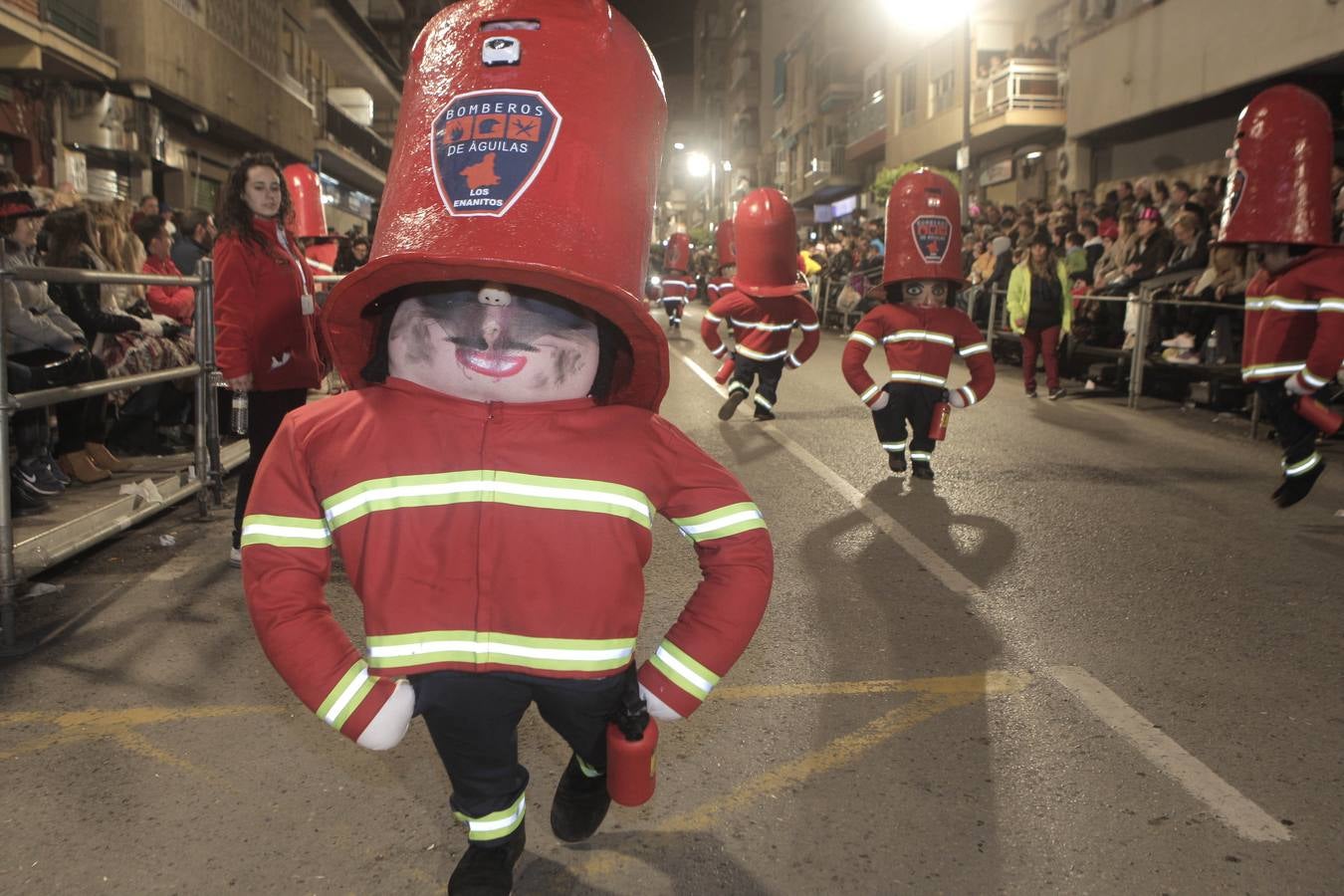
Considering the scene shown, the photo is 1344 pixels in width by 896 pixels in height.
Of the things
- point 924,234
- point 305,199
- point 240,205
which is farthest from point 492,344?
point 305,199

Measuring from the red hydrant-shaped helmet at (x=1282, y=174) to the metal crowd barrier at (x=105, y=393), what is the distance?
5539mm

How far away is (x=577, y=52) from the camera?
225 centimetres

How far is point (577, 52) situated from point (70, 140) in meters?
19.1

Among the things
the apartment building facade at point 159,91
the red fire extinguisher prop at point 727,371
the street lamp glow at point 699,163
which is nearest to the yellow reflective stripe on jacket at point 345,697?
the red fire extinguisher prop at point 727,371

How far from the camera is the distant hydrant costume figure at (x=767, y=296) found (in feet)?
33.0

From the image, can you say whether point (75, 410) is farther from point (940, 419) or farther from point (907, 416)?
point (940, 419)

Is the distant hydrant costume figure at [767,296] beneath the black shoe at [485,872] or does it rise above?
above

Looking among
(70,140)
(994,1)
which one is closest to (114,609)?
(70,140)

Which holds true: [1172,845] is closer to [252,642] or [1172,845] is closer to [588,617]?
[588,617]

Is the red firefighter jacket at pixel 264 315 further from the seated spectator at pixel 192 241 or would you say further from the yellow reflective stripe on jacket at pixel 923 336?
the seated spectator at pixel 192 241

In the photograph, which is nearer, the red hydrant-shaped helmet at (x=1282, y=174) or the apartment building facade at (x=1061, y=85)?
the red hydrant-shaped helmet at (x=1282, y=174)

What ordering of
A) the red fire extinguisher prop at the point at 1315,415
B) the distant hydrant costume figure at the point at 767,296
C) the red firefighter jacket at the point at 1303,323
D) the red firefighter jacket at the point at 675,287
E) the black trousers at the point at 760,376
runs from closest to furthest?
1. the red firefighter jacket at the point at 1303,323
2. the red fire extinguisher prop at the point at 1315,415
3. the distant hydrant costume figure at the point at 767,296
4. the black trousers at the point at 760,376
5. the red firefighter jacket at the point at 675,287

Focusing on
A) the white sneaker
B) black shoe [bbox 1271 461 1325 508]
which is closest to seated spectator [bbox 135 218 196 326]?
black shoe [bbox 1271 461 1325 508]

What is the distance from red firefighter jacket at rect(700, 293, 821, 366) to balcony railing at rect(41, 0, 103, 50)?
11.9m
